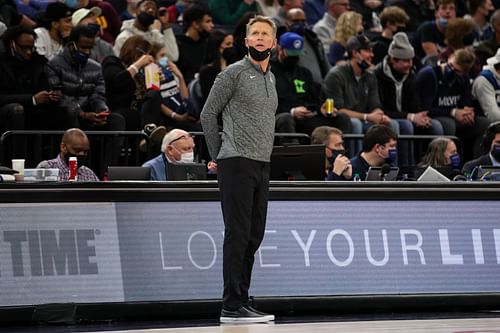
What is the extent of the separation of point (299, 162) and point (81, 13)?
5306mm

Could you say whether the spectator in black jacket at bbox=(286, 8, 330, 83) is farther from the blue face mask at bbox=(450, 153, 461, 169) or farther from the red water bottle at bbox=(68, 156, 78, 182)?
the red water bottle at bbox=(68, 156, 78, 182)

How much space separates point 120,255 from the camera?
36.5ft

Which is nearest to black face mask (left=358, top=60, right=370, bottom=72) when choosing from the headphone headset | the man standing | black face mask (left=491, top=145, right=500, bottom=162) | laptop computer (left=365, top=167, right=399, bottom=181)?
the headphone headset

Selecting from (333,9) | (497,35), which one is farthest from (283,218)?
(497,35)

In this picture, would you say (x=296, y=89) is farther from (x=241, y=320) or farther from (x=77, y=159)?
(x=241, y=320)

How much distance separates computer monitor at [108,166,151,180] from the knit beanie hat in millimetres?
6501

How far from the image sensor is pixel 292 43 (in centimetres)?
1725

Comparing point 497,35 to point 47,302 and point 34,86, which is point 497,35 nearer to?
point 34,86

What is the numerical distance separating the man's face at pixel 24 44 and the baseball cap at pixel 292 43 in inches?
139

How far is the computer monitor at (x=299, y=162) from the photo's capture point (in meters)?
12.8

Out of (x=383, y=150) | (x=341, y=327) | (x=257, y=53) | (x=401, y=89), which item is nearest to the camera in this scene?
(x=341, y=327)

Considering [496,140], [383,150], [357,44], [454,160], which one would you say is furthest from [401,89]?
[383,150]

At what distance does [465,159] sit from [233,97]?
8338mm

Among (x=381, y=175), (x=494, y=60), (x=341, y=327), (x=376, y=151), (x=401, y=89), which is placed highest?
(x=494, y=60)
